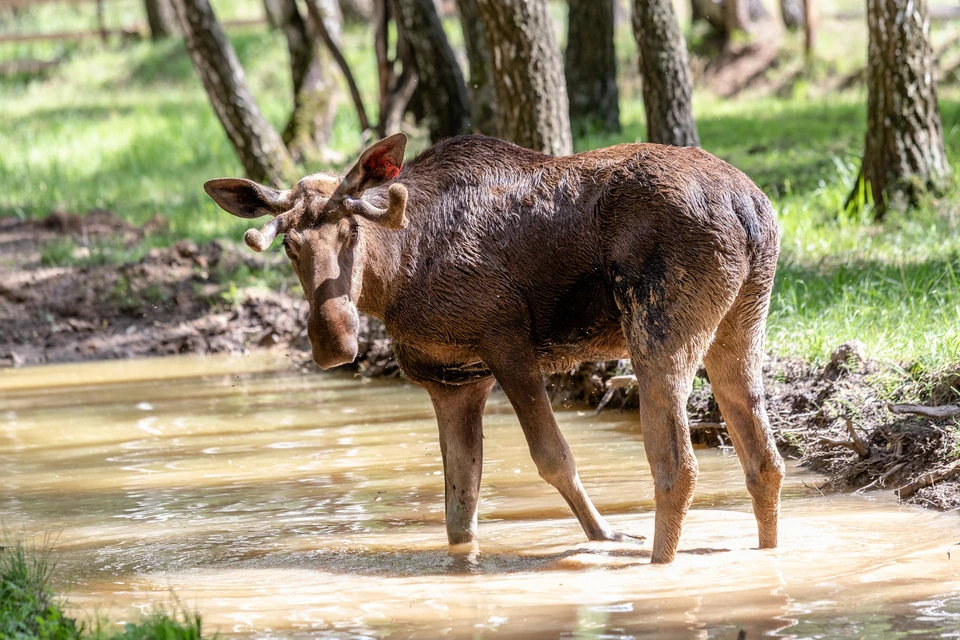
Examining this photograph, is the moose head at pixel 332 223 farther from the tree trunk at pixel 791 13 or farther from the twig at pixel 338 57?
the tree trunk at pixel 791 13

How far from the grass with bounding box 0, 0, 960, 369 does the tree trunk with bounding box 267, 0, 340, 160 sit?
2.29 feet

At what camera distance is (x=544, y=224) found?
6.23m

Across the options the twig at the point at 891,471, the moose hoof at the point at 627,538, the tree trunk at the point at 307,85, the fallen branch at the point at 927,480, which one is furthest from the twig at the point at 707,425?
the tree trunk at the point at 307,85

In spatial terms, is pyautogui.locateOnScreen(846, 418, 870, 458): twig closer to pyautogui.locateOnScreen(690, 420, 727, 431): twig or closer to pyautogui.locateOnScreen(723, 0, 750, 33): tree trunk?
pyautogui.locateOnScreen(690, 420, 727, 431): twig

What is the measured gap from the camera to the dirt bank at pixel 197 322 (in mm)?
8273

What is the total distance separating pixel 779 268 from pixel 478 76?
4036 millimetres

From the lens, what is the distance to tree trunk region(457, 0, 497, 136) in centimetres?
1326

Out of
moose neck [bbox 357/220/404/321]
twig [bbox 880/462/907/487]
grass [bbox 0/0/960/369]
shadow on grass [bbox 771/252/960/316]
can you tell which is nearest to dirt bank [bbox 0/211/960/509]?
grass [bbox 0/0/960/369]

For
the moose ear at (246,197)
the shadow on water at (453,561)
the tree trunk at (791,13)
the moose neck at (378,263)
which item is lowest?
the shadow on water at (453,561)

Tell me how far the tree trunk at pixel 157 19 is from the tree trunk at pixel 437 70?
19.7m

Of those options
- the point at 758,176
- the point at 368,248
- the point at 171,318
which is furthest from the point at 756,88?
the point at 368,248

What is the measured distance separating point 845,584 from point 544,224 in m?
2.16

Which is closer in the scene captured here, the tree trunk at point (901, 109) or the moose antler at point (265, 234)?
the moose antler at point (265, 234)

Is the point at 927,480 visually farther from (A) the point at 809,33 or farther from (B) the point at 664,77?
(A) the point at 809,33
